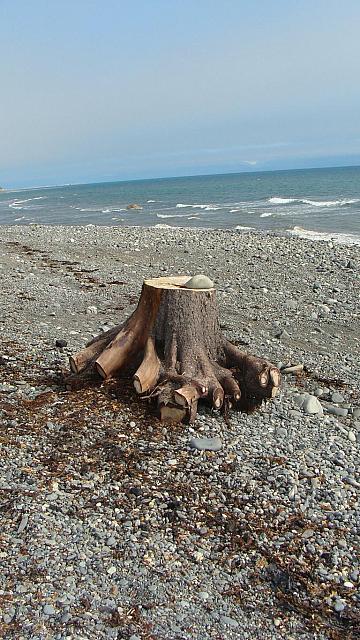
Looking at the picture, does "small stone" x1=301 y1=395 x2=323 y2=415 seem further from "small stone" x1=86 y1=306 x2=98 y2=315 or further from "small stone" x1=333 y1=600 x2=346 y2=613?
"small stone" x1=86 y1=306 x2=98 y2=315

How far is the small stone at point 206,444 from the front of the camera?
18.0 ft

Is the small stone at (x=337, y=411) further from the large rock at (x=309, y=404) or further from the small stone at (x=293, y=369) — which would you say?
the small stone at (x=293, y=369)

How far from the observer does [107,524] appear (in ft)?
14.8

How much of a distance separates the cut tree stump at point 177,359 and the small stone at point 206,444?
34 cm

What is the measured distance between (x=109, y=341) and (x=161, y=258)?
10405mm

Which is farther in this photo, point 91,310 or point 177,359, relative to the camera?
point 91,310

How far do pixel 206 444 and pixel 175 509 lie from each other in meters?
0.93

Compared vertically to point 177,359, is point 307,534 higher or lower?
lower

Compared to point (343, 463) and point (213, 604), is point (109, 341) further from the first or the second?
point (213, 604)

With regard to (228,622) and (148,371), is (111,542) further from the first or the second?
(148,371)

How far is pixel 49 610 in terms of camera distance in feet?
12.1

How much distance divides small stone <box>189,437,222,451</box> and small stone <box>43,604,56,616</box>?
2.11 m

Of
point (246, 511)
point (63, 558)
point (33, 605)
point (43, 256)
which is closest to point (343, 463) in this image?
point (246, 511)

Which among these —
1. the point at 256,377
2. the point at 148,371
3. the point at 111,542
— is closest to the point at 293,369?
the point at 256,377
